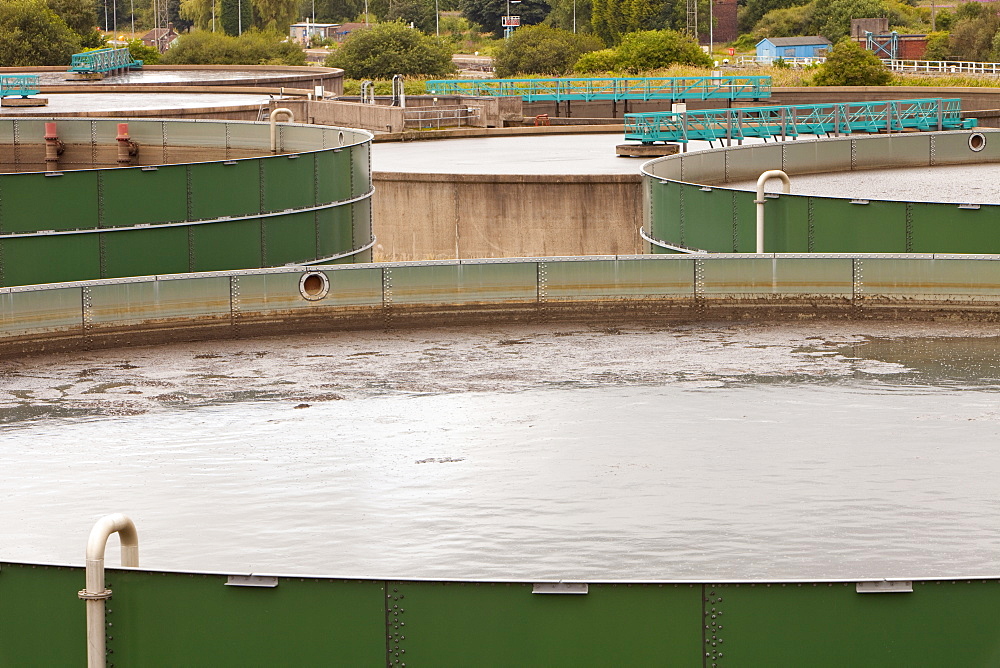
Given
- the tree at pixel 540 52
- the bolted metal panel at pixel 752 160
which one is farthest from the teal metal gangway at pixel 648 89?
A: the tree at pixel 540 52

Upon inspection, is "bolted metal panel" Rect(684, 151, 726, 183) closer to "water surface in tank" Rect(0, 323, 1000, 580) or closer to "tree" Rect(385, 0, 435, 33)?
"water surface in tank" Rect(0, 323, 1000, 580)

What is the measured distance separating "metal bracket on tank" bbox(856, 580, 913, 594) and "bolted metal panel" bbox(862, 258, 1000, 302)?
11991 millimetres

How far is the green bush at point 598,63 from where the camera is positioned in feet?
268

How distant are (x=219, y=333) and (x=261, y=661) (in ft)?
36.2

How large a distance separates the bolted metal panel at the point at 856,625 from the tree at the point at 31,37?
9022cm

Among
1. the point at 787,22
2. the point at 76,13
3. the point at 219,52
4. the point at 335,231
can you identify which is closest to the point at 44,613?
the point at 335,231

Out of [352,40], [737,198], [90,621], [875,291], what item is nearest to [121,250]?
[737,198]

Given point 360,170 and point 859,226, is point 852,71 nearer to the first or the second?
point 360,170

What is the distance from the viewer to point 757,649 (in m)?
9.48

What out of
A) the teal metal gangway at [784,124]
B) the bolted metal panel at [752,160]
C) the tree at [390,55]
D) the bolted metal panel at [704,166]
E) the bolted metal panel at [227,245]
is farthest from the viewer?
the tree at [390,55]

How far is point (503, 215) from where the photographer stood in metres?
37.9

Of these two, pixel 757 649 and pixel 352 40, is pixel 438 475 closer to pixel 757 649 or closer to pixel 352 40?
pixel 757 649

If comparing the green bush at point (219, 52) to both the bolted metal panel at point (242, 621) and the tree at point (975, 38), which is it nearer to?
the tree at point (975, 38)

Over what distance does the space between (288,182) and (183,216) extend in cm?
212
